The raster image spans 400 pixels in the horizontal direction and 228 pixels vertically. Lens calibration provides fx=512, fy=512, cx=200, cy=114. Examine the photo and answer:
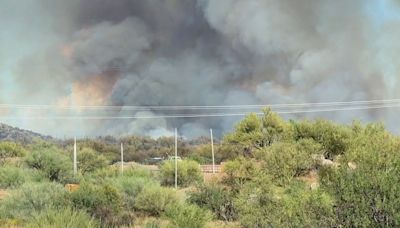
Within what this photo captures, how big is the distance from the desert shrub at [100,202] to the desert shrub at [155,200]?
1890 mm

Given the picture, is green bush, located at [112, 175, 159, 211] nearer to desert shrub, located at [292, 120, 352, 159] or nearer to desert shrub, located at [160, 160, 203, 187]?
desert shrub, located at [160, 160, 203, 187]

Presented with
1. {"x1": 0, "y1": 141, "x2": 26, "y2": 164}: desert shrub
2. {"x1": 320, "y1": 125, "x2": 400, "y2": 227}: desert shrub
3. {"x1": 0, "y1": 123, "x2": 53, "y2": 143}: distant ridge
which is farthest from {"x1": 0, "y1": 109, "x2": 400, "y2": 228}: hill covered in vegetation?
{"x1": 0, "y1": 123, "x2": 53, "y2": 143}: distant ridge

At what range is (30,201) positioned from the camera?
32.5m

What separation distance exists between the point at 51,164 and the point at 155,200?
76.5ft

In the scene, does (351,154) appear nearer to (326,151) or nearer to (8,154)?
(326,151)

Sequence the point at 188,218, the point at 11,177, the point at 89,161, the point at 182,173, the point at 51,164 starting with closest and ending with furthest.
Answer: the point at 188,218
the point at 11,177
the point at 51,164
the point at 182,173
the point at 89,161

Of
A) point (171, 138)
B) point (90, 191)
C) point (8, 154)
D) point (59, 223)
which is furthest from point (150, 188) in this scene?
point (171, 138)

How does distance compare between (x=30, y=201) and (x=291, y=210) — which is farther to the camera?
(x=30, y=201)

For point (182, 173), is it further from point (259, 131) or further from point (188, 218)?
point (188, 218)

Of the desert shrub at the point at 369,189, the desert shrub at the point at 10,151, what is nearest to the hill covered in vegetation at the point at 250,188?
the desert shrub at the point at 369,189

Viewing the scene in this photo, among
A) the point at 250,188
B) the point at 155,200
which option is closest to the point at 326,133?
the point at 155,200

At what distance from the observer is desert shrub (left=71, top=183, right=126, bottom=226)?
31.7m

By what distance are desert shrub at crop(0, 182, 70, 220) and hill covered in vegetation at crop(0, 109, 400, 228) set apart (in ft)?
0.21

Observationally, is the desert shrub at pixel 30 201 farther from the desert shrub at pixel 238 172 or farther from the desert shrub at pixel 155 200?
the desert shrub at pixel 238 172
